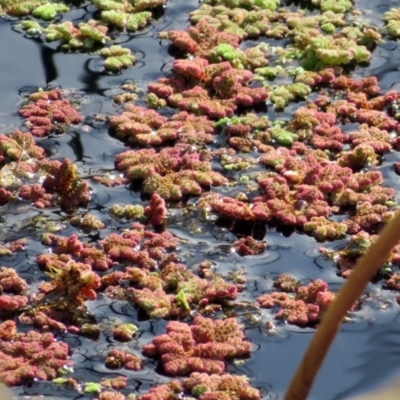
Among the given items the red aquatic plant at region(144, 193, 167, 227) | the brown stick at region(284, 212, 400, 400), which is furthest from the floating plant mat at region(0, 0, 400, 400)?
the brown stick at region(284, 212, 400, 400)

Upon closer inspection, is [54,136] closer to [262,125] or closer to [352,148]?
[262,125]

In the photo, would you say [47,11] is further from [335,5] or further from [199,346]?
[199,346]

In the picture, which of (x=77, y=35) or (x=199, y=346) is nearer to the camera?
(x=199, y=346)

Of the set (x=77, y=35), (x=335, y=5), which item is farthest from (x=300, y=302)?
(x=335, y=5)

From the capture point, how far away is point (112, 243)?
299 centimetres

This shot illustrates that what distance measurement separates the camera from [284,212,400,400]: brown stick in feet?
3.45

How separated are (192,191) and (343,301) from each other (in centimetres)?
217

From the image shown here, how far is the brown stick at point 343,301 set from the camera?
1.05m

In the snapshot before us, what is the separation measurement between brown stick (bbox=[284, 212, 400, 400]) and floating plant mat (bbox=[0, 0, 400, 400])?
1.27 metres

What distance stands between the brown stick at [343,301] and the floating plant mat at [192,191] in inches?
50.1

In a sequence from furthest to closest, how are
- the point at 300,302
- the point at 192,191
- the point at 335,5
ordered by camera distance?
the point at 335,5 < the point at 192,191 < the point at 300,302

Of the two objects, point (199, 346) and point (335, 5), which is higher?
point (335, 5)

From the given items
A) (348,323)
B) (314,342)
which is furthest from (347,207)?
(314,342)

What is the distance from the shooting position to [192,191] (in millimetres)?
3256
